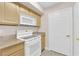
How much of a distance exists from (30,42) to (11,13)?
48 cm

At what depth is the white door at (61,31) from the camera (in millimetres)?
1338

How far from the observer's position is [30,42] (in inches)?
57.0

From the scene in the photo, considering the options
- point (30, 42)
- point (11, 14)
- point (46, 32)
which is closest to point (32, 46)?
point (30, 42)

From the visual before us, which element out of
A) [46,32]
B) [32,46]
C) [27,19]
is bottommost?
[32,46]

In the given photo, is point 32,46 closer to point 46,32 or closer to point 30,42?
point 30,42

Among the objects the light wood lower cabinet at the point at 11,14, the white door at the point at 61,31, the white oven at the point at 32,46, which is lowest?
the white oven at the point at 32,46

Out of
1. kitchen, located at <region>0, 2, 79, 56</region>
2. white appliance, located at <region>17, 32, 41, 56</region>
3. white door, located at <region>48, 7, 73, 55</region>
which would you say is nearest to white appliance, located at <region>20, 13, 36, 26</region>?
kitchen, located at <region>0, 2, 79, 56</region>

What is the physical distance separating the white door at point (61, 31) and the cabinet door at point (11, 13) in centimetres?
55

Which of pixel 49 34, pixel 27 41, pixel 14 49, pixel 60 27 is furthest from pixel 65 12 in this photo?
pixel 14 49

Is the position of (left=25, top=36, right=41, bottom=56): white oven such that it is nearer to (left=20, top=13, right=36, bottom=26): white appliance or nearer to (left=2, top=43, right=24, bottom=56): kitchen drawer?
(left=2, top=43, right=24, bottom=56): kitchen drawer

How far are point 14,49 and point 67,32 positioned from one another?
2.09ft

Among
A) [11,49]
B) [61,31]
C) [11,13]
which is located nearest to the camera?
[11,49]

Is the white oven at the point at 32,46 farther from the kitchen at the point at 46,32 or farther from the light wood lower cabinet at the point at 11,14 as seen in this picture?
the light wood lower cabinet at the point at 11,14

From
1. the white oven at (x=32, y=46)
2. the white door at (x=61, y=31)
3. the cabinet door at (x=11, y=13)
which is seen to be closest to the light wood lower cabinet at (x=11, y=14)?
the cabinet door at (x=11, y=13)
